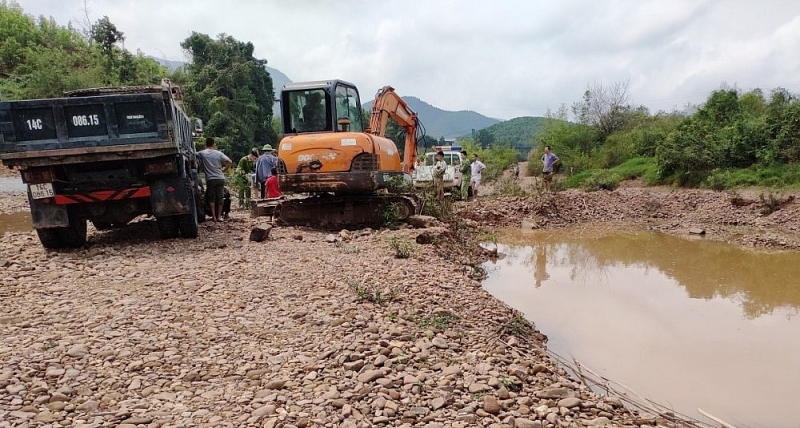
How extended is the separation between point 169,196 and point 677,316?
6.82 metres

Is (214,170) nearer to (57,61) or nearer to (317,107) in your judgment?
(317,107)

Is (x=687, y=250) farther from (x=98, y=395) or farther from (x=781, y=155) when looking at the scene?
(x=98, y=395)

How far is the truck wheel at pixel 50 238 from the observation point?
6.90 m

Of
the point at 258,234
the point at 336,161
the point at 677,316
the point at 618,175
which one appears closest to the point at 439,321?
the point at 677,316

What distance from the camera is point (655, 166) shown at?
20500 mm

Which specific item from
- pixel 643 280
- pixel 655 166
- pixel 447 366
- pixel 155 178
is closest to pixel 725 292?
pixel 643 280

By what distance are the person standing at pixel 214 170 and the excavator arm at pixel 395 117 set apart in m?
2.95

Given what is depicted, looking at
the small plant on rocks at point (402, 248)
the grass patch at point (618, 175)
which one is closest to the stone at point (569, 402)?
the small plant on rocks at point (402, 248)

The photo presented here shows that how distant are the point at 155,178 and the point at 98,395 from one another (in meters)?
4.66

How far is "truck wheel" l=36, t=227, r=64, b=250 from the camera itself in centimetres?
690

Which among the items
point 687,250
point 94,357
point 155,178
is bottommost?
point 687,250

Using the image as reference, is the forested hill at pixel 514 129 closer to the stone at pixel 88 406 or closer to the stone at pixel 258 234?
the stone at pixel 258 234

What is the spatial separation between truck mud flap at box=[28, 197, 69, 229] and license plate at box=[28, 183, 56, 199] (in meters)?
A: 0.09

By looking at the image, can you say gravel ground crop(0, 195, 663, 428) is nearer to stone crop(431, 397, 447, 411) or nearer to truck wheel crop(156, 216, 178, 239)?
stone crop(431, 397, 447, 411)
